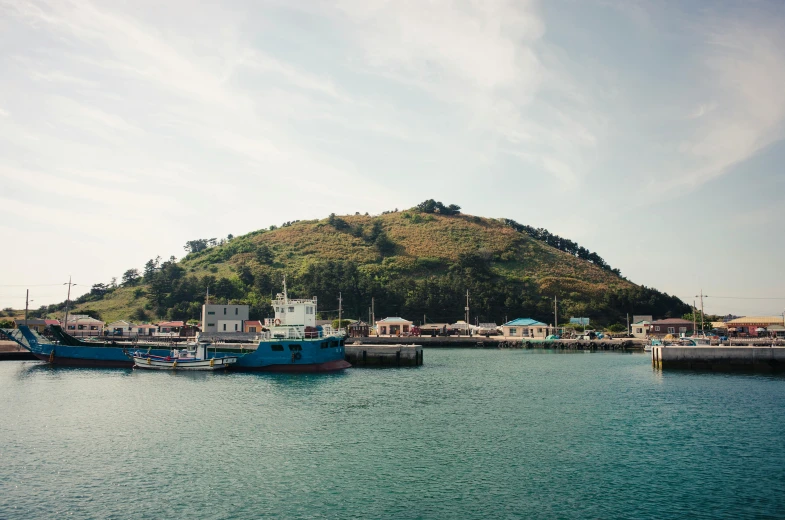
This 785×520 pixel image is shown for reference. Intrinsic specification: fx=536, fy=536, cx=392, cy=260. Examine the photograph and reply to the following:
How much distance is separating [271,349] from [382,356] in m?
16.3

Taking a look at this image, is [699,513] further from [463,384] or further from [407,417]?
[463,384]

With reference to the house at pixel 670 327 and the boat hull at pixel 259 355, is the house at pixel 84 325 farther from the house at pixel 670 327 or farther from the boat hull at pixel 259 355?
the house at pixel 670 327

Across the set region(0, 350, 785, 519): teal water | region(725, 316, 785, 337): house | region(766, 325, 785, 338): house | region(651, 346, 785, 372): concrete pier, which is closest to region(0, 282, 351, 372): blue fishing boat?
region(0, 350, 785, 519): teal water

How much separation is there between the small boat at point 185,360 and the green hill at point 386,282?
214ft

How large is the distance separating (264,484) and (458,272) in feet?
466

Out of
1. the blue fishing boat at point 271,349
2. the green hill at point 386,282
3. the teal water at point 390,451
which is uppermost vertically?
the green hill at point 386,282

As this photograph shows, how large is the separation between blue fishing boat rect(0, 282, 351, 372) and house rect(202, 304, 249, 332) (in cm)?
3108

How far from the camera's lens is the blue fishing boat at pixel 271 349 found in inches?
2434

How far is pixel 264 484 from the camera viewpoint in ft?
76.5

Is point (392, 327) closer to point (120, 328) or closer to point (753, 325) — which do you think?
point (120, 328)

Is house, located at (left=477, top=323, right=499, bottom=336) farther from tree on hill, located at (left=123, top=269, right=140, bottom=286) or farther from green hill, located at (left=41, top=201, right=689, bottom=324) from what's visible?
tree on hill, located at (left=123, top=269, right=140, bottom=286)

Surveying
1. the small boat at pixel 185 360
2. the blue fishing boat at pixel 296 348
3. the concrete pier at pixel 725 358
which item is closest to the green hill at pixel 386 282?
the small boat at pixel 185 360

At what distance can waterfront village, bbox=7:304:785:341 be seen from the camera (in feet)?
346

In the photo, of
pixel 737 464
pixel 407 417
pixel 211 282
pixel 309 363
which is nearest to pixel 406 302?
pixel 211 282
